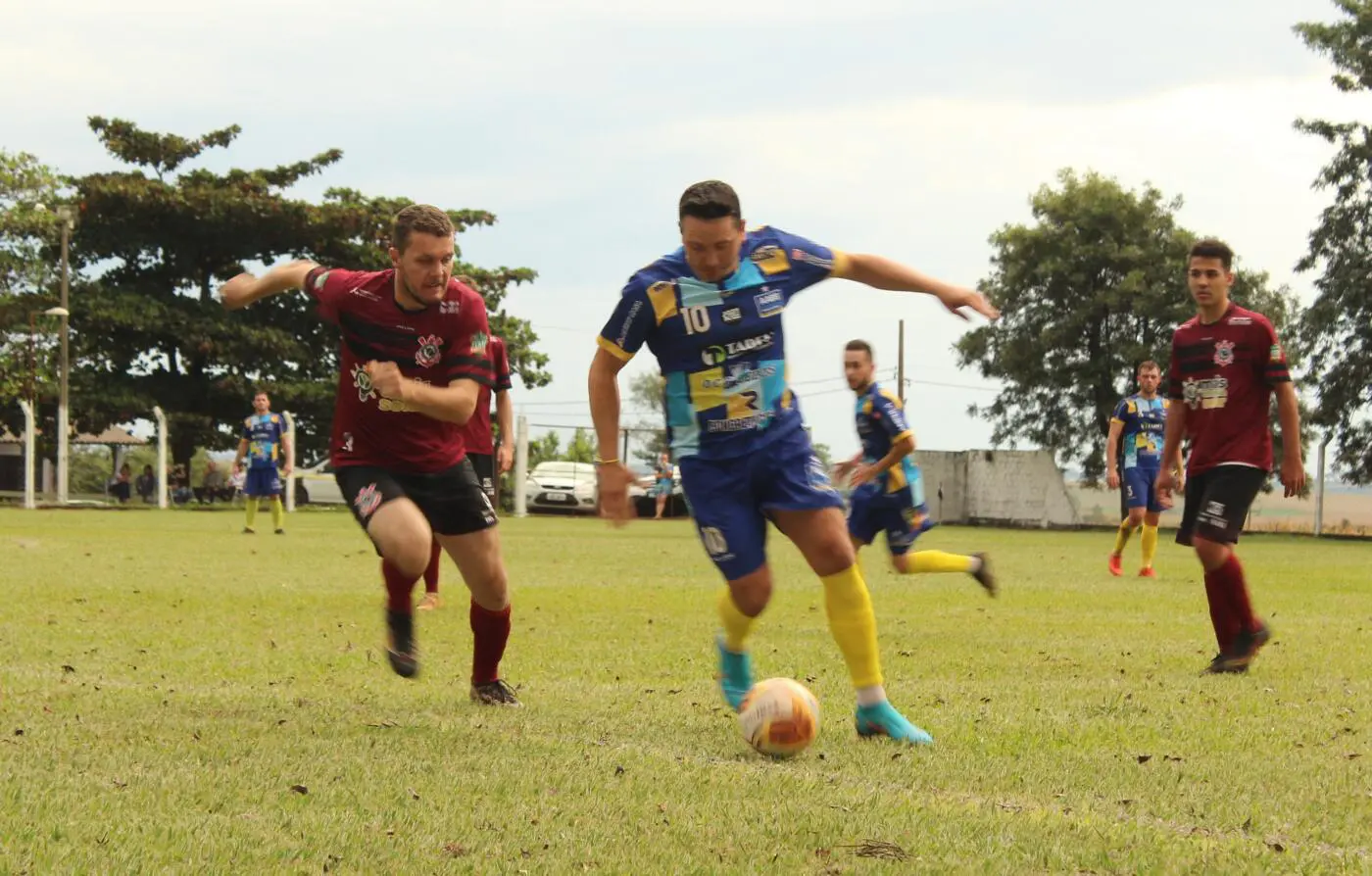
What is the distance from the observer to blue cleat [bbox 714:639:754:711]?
6.50 m

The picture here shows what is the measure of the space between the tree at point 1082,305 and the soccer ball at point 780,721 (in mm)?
43460

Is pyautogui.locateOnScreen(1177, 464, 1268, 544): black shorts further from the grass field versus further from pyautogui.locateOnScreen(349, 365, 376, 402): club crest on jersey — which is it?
pyautogui.locateOnScreen(349, 365, 376, 402): club crest on jersey

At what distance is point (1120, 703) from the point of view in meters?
6.96

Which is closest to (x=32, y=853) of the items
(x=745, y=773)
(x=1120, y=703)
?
(x=745, y=773)

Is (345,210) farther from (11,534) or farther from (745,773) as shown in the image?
(745,773)

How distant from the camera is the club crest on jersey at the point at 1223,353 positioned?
876cm

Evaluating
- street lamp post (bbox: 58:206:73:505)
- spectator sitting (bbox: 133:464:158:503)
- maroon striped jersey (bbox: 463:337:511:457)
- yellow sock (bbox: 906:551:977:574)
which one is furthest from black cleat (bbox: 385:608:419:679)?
spectator sitting (bbox: 133:464:158:503)

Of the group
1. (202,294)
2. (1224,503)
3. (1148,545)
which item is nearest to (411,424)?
(1224,503)

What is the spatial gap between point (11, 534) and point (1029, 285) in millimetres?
34966

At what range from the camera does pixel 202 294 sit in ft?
173

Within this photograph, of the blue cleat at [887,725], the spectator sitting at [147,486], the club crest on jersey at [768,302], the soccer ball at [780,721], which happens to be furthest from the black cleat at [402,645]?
the spectator sitting at [147,486]

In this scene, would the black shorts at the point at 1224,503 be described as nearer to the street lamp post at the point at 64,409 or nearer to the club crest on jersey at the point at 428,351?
the club crest on jersey at the point at 428,351

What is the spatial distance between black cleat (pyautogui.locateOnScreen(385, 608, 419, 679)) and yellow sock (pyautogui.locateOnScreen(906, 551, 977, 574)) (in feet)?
18.2

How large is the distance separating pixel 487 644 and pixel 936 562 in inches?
218
